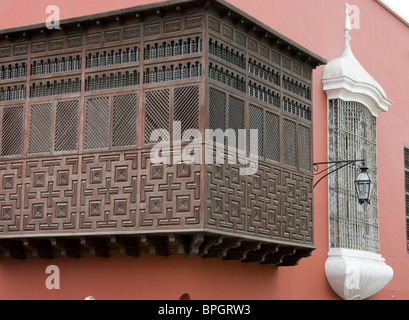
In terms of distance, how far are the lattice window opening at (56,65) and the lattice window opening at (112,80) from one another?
0.31 metres

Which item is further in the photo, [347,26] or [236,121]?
[347,26]

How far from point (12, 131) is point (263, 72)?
152 inches

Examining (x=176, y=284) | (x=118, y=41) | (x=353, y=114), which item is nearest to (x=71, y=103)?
(x=118, y=41)

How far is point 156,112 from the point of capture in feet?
32.8

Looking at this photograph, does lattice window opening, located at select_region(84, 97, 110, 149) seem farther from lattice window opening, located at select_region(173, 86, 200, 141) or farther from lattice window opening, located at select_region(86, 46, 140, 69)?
lattice window opening, located at select_region(173, 86, 200, 141)

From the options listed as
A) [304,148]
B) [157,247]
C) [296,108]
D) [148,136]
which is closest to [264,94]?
[296,108]

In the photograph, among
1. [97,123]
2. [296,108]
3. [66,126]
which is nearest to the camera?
[97,123]

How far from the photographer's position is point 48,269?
11.4m

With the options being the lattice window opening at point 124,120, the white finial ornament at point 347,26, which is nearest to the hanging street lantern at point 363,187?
the lattice window opening at point 124,120

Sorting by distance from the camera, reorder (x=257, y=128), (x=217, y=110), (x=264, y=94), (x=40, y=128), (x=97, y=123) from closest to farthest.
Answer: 1. (x=217, y=110)
2. (x=97, y=123)
3. (x=257, y=128)
4. (x=40, y=128)
5. (x=264, y=94)

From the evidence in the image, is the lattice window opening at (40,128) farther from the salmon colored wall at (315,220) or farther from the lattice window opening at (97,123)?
the salmon colored wall at (315,220)

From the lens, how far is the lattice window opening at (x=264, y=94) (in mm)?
10773

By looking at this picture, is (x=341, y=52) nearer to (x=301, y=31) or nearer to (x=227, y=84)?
(x=301, y=31)

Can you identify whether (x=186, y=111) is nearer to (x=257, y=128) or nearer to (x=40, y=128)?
(x=257, y=128)
